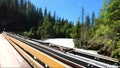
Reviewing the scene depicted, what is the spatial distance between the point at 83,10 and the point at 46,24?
27.2 meters

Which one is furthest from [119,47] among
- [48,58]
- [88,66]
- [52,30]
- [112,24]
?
[52,30]

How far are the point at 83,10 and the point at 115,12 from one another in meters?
130

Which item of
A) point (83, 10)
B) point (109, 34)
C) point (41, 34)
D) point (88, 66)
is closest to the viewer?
point (88, 66)

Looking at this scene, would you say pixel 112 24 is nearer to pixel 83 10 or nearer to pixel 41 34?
pixel 41 34

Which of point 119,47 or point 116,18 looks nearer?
point 119,47

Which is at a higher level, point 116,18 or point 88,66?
point 116,18

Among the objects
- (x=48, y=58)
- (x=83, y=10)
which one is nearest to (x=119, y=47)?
(x=48, y=58)

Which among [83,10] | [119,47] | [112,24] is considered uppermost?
[83,10]

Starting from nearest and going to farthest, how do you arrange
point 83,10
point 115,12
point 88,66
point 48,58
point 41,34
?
point 88,66 < point 48,58 < point 115,12 < point 41,34 < point 83,10

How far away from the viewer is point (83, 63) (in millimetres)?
6488

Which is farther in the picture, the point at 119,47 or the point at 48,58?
the point at 119,47

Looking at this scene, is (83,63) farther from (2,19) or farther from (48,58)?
(2,19)

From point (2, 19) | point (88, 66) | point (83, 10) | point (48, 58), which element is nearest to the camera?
point (88, 66)

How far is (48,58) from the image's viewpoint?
26.2 feet
